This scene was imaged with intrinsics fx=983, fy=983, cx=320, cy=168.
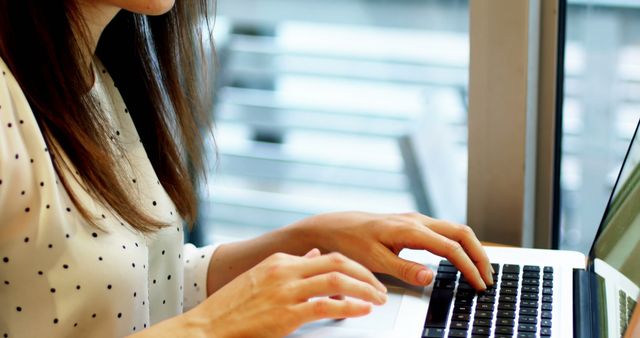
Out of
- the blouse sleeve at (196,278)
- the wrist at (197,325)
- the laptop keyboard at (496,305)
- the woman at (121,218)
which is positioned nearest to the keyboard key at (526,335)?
the laptop keyboard at (496,305)

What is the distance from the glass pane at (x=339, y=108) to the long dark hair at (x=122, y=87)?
70 centimetres

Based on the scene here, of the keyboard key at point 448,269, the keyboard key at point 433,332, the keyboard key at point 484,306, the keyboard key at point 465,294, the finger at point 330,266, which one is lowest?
the keyboard key at point 433,332

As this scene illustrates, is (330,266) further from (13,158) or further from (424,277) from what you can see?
(13,158)

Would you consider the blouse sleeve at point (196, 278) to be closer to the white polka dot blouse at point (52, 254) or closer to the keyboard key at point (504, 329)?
the white polka dot blouse at point (52, 254)

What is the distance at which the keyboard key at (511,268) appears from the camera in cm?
100

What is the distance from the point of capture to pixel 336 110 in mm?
2037

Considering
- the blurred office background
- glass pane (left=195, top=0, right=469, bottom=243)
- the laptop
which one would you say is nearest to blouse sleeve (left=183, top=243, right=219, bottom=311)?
the laptop

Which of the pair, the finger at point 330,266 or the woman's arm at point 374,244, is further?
the woman's arm at point 374,244

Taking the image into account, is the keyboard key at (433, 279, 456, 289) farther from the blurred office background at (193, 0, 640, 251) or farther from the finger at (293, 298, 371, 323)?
the blurred office background at (193, 0, 640, 251)

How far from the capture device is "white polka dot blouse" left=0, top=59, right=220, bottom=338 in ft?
2.72

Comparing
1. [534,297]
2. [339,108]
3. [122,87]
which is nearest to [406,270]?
[534,297]

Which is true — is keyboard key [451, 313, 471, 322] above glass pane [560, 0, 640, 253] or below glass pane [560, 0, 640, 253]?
below

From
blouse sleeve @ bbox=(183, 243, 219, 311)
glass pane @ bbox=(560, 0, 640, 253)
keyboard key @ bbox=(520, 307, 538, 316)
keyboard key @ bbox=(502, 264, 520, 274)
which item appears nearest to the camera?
keyboard key @ bbox=(520, 307, 538, 316)

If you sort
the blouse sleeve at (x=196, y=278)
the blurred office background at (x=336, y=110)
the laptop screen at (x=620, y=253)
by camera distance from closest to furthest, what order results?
the laptop screen at (x=620, y=253) < the blouse sleeve at (x=196, y=278) < the blurred office background at (x=336, y=110)
